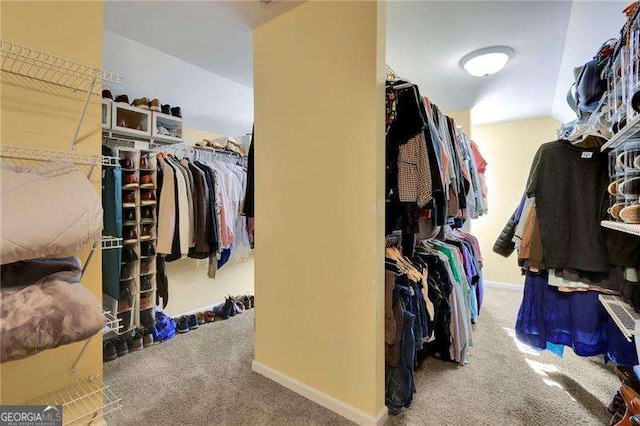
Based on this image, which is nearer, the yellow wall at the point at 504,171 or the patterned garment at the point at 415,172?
the patterned garment at the point at 415,172

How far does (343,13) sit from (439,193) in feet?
3.60

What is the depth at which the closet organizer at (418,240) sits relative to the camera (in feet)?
5.30

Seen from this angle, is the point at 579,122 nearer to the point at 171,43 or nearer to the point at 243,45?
the point at 243,45

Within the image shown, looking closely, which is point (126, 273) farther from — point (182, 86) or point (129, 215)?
point (182, 86)

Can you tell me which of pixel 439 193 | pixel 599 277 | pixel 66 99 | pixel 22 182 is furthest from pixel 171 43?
pixel 599 277

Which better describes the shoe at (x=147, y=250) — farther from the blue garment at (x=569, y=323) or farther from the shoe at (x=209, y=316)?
the blue garment at (x=569, y=323)

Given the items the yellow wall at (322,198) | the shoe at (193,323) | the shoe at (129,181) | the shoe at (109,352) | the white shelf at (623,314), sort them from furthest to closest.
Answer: the shoe at (193,323) → the shoe at (129,181) → the shoe at (109,352) → the yellow wall at (322,198) → the white shelf at (623,314)

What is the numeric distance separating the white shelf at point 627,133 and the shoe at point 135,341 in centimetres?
311

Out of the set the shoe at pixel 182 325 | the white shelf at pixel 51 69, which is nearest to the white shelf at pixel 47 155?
the white shelf at pixel 51 69

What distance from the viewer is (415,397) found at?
1.78 m

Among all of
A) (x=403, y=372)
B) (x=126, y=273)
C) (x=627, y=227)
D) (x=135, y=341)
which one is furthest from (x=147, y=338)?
(x=627, y=227)

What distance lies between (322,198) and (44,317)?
1.23 metres

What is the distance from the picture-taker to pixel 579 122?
6.57 ft

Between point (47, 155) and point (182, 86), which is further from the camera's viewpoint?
point (182, 86)
